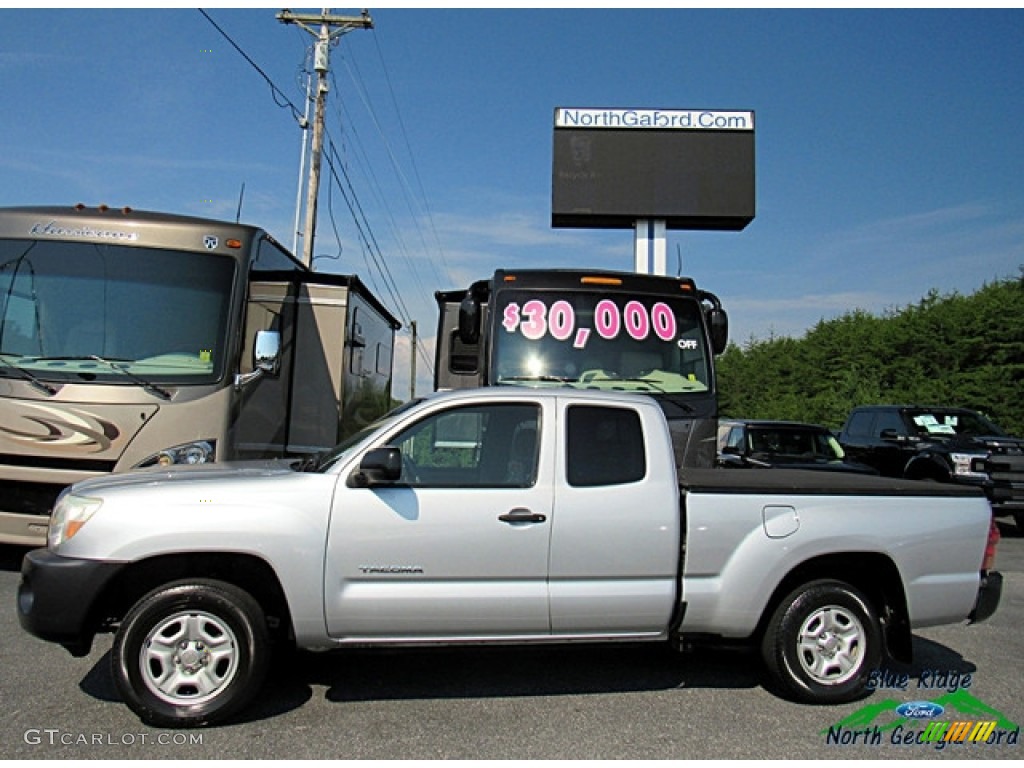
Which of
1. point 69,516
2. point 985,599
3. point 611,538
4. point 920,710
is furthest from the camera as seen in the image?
point 985,599

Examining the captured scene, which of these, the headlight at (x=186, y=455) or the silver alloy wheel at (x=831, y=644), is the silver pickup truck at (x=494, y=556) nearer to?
the silver alloy wheel at (x=831, y=644)

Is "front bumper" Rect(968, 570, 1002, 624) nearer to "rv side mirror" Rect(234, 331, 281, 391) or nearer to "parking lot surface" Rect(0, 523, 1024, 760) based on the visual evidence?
"parking lot surface" Rect(0, 523, 1024, 760)

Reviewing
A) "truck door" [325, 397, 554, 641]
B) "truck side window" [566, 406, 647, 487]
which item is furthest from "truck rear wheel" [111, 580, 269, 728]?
"truck side window" [566, 406, 647, 487]

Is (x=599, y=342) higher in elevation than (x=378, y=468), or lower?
higher

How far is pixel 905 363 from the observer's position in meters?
22.8

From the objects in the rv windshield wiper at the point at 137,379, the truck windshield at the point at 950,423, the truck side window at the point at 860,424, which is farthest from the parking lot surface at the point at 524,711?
the truck side window at the point at 860,424

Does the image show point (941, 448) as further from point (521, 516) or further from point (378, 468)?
point (378, 468)

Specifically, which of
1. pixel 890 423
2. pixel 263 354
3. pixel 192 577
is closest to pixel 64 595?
pixel 192 577

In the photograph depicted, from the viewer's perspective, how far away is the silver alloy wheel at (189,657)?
4.16 metres

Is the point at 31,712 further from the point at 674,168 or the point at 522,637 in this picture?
the point at 674,168

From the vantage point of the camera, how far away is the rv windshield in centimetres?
703

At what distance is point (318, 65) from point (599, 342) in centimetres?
1543

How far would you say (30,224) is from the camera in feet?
24.3

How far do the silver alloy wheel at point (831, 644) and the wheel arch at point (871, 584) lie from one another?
0.68 feet
